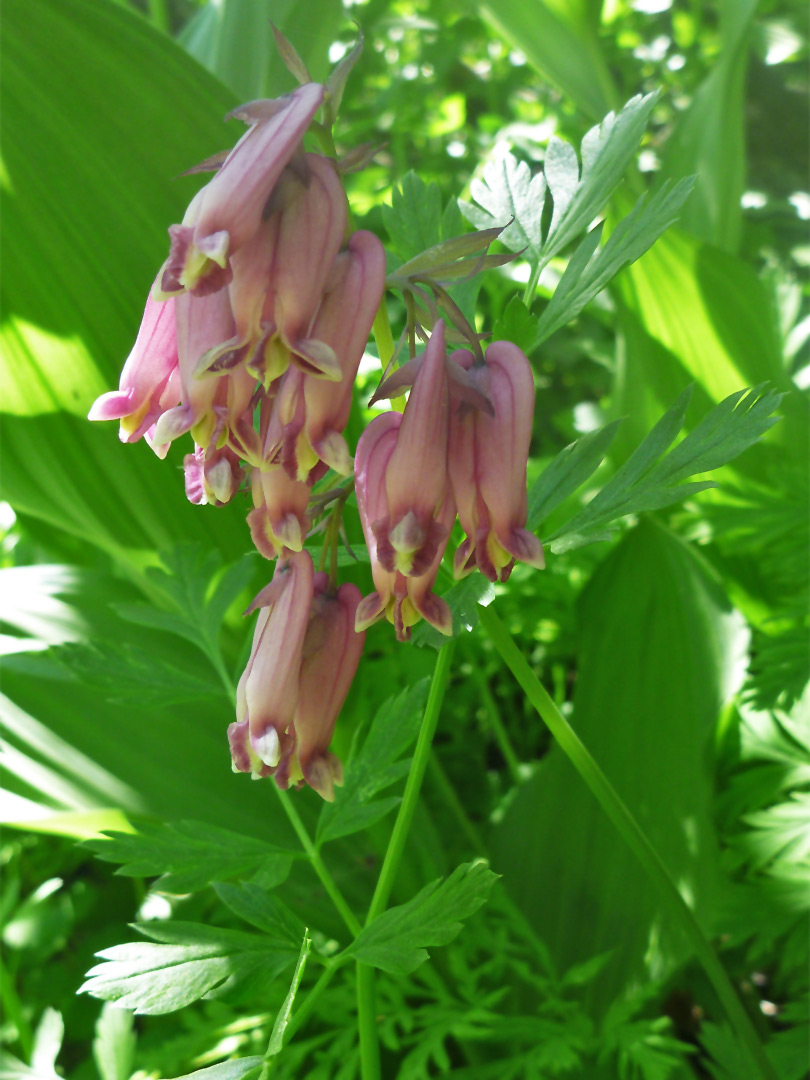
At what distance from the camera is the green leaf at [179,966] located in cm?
53

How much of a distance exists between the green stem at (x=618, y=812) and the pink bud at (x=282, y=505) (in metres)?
0.14

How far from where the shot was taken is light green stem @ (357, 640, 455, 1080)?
0.58 metres

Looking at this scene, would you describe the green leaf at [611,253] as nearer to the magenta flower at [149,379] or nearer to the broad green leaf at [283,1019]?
the magenta flower at [149,379]

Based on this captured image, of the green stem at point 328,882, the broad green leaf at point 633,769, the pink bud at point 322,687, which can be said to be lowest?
the broad green leaf at point 633,769

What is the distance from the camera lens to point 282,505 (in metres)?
0.51

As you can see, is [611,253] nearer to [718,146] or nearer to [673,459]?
[673,459]

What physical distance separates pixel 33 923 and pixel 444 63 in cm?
202

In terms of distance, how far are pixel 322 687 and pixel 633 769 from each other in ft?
2.01

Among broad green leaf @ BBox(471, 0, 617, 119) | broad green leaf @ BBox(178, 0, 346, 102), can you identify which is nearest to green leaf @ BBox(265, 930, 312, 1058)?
broad green leaf @ BBox(178, 0, 346, 102)

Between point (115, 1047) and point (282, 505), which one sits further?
point (115, 1047)

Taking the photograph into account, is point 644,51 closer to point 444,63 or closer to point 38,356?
point 444,63

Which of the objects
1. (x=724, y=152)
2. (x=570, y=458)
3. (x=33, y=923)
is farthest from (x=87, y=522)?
(x=724, y=152)

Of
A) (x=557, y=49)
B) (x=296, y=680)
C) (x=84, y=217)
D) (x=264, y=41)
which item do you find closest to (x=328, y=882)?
(x=296, y=680)

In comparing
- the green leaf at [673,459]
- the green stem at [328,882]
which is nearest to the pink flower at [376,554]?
the green leaf at [673,459]
